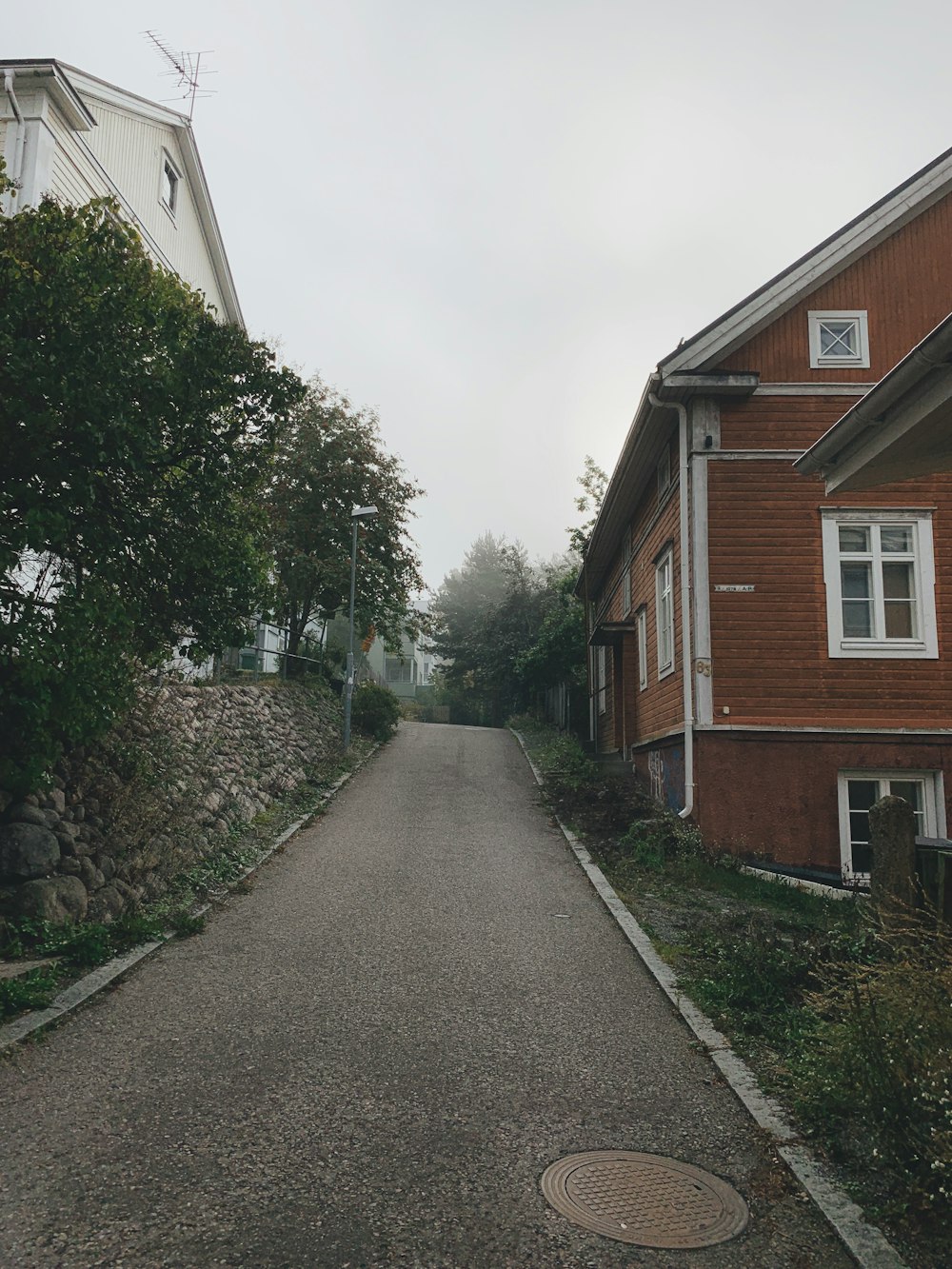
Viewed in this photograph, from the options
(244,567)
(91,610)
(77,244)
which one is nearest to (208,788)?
(244,567)

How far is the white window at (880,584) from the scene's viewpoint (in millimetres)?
13281

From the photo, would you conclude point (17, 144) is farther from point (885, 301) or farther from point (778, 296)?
point (885, 301)

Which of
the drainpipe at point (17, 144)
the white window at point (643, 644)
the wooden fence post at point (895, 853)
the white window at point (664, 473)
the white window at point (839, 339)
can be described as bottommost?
the wooden fence post at point (895, 853)

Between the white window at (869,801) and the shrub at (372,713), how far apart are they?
16245 mm

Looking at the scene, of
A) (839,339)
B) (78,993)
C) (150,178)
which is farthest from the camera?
(150,178)

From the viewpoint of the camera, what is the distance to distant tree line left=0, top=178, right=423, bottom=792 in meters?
7.33

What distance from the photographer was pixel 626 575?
20766mm

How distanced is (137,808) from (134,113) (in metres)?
15.0

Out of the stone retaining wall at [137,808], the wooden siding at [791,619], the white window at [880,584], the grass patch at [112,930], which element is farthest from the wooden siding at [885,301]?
the grass patch at [112,930]

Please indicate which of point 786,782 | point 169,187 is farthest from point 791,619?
point 169,187

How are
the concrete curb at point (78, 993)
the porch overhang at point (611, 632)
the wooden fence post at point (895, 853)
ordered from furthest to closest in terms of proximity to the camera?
the porch overhang at point (611, 632), the wooden fence post at point (895, 853), the concrete curb at point (78, 993)

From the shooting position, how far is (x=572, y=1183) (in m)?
4.13

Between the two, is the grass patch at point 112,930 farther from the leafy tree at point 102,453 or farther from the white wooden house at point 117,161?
the white wooden house at point 117,161

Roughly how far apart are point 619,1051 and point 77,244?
23.2 feet
